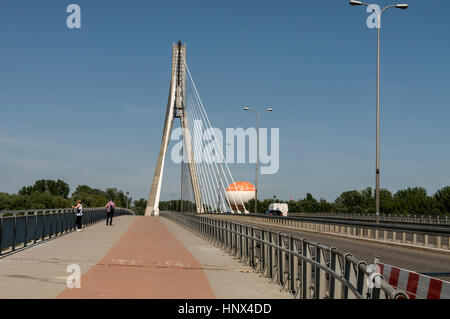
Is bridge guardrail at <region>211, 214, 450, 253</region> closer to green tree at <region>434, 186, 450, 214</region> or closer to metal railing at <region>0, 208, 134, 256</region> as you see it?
metal railing at <region>0, 208, 134, 256</region>

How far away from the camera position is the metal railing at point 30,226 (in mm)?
16719

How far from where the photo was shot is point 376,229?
3036 centimetres

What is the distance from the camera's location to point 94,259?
1644 centimetres

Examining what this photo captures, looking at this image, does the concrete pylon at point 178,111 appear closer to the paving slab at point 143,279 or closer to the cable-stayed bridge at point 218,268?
the cable-stayed bridge at point 218,268

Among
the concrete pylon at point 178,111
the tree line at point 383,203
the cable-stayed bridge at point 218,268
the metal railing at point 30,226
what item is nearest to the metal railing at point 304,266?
the cable-stayed bridge at point 218,268

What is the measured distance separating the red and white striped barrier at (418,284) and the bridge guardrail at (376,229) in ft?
52.4

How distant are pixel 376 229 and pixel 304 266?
69.2ft

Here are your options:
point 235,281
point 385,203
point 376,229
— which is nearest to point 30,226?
point 235,281

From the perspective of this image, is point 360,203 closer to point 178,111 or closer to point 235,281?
point 178,111
